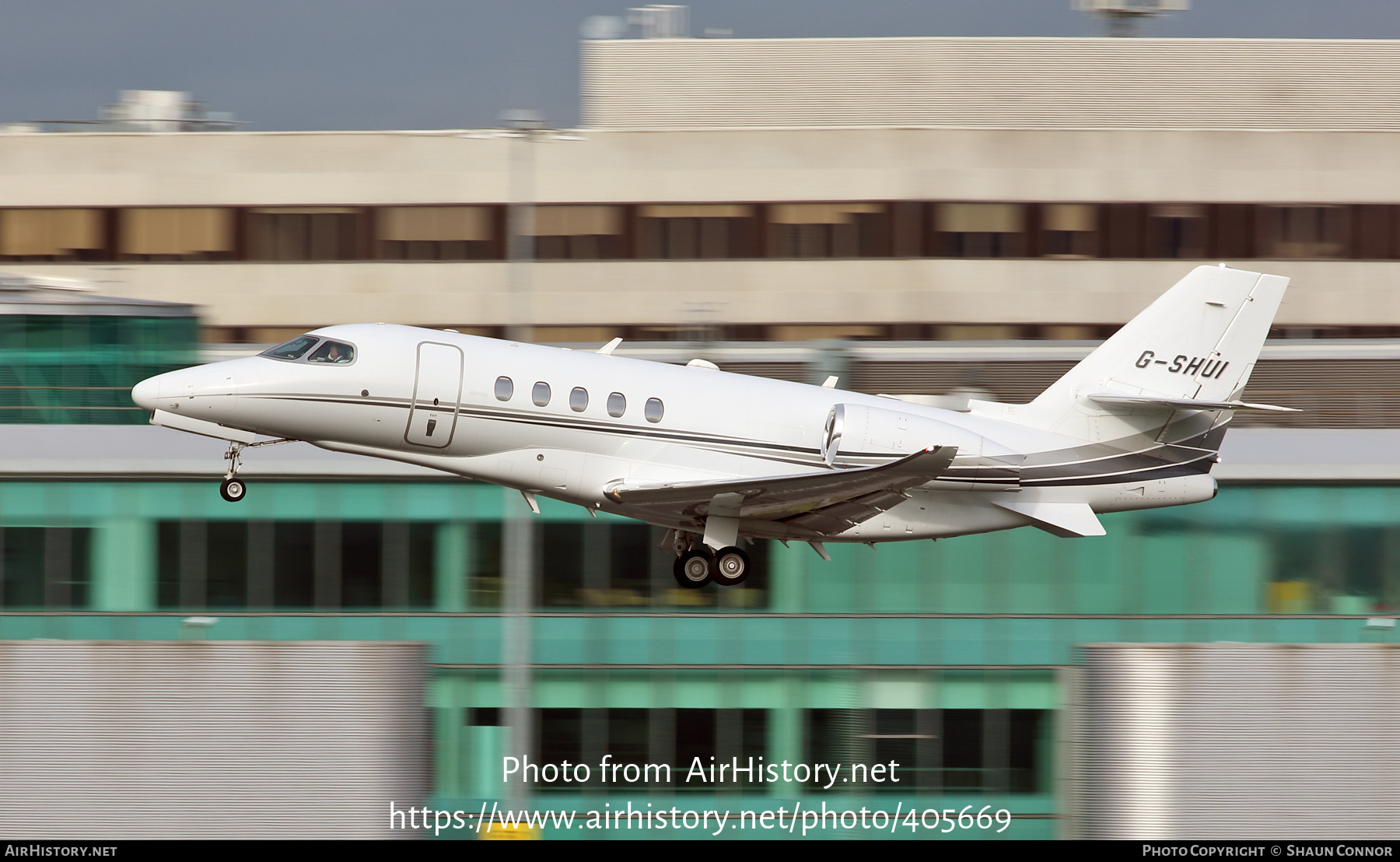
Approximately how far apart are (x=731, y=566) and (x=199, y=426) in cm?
823

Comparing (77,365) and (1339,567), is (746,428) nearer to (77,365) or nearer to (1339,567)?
(1339,567)

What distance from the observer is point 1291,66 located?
50750 mm

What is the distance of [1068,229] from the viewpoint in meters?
47.8

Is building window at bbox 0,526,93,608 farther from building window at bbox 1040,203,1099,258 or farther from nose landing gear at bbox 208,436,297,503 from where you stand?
building window at bbox 1040,203,1099,258

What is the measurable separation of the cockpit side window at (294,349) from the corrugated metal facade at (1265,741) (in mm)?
15733

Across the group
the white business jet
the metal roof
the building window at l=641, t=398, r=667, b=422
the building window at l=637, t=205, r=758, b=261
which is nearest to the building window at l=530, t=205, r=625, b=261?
the building window at l=637, t=205, r=758, b=261

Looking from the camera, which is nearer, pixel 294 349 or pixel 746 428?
pixel 294 349

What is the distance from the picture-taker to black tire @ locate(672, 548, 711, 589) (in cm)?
2406

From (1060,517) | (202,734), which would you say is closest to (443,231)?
(202,734)

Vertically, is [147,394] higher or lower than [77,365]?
higher

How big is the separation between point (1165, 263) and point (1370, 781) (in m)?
23.5

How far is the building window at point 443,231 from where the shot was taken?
48.5 meters

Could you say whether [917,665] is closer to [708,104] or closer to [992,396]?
[992,396]
